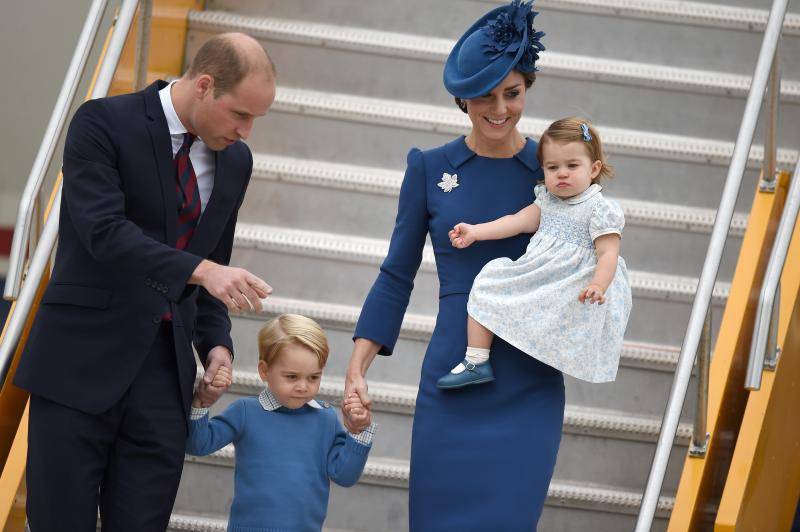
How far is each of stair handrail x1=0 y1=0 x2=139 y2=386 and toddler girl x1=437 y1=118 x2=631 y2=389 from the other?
3.70ft

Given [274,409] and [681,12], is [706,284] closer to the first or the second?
[274,409]

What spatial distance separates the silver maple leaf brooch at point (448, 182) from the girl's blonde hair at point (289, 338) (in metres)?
0.51

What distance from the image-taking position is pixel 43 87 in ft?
18.7

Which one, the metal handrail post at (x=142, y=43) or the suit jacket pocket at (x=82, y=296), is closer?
the suit jacket pocket at (x=82, y=296)

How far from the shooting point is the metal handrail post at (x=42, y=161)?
9.77ft

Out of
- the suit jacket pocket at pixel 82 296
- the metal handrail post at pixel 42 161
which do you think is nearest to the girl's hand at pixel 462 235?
the suit jacket pocket at pixel 82 296

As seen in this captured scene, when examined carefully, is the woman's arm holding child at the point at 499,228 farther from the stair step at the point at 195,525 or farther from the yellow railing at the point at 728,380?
the stair step at the point at 195,525

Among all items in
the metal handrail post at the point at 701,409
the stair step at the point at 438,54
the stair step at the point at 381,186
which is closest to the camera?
the metal handrail post at the point at 701,409

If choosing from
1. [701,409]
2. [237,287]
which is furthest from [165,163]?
[701,409]

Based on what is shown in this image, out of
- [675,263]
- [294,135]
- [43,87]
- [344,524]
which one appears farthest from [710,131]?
[43,87]

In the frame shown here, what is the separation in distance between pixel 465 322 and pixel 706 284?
0.76 metres

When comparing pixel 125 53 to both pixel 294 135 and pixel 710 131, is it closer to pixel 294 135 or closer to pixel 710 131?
pixel 294 135

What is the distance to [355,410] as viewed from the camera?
104 inches

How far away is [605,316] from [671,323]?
1626mm
